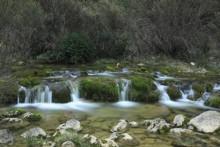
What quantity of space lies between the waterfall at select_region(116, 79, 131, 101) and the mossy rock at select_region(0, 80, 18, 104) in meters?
3.41

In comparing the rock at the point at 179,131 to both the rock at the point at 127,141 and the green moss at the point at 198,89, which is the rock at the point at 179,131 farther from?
the green moss at the point at 198,89

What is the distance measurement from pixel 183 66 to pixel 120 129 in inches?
372

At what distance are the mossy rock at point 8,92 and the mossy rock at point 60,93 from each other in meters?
1.19

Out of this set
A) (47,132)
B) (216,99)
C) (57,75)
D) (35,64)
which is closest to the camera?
(47,132)

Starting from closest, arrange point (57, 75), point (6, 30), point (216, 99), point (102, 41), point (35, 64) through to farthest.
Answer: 1. point (216, 99)
2. point (6, 30)
3. point (57, 75)
4. point (35, 64)
5. point (102, 41)

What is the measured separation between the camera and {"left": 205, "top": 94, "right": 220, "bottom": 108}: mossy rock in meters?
11.2

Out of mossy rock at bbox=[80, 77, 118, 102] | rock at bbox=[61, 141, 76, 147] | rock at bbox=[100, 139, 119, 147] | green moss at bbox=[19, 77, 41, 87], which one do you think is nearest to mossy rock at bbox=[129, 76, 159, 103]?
mossy rock at bbox=[80, 77, 118, 102]

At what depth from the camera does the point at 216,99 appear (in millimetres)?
11375

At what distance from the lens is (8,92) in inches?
436

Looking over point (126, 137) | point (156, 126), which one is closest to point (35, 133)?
point (126, 137)

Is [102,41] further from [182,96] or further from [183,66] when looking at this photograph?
[182,96]

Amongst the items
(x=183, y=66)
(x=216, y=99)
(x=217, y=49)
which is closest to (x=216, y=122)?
(x=216, y=99)

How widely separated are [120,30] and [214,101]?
931 centimetres

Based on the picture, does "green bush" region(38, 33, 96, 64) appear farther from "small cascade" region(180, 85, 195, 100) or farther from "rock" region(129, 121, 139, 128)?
"rock" region(129, 121, 139, 128)
